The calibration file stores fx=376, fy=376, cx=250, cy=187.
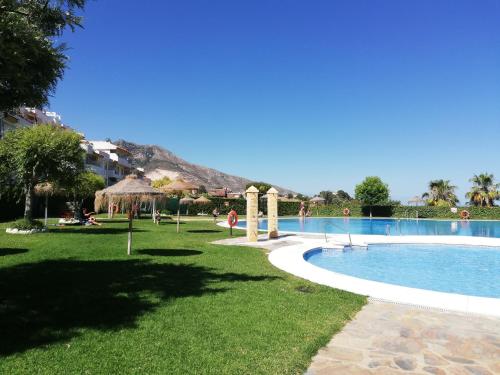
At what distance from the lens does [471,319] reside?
6.42 meters

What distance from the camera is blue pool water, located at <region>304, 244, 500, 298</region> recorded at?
37.8 ft

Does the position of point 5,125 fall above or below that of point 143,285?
above

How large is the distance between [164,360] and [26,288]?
454 centimetres

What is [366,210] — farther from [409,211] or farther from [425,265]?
[425,265]

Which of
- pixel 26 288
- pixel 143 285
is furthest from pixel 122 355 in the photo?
pixel 26 288

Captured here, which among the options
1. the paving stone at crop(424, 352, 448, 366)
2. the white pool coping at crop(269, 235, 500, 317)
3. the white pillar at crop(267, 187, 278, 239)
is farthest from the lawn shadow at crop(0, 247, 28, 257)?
the paving stone at crop(424, 352, 448, 366)

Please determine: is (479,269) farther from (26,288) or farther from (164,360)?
(26,288)

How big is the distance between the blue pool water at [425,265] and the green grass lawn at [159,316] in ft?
14.7

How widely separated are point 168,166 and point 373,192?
130887 millimetres

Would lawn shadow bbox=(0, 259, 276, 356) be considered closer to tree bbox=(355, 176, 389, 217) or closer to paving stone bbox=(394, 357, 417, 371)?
paving stone bbox=(394, 357, 417, 371)

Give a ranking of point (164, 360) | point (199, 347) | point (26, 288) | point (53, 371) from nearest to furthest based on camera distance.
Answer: point (53, 371), point (164, 360), point (199, 347), point (26, 288)

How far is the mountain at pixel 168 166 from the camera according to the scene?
540 feet

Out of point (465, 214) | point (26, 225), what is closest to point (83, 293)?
point (26, 225)

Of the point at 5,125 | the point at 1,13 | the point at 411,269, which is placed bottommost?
the point at 411,269
